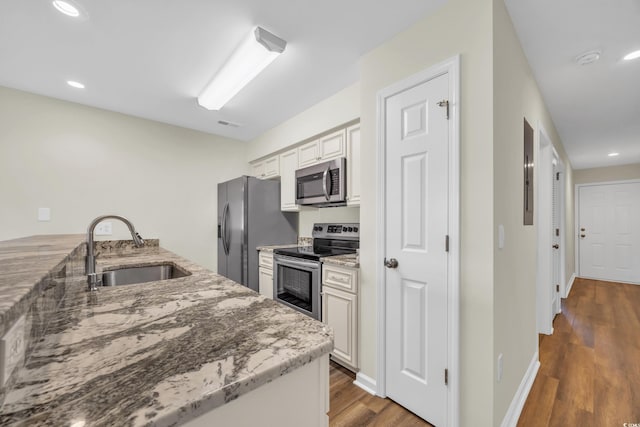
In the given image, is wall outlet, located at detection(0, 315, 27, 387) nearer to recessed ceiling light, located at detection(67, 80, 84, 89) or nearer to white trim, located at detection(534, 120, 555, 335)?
recessed ceiling light, located at detection(67, 80, 84, 89)

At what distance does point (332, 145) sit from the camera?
99.4 inches

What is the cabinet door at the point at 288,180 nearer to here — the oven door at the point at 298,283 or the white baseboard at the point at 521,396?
the oven door at the point at 298,283

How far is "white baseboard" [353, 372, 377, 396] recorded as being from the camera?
68.7 inches

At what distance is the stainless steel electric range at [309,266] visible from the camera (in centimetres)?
219

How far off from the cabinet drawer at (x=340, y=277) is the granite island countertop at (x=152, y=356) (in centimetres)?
111

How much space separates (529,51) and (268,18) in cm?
177

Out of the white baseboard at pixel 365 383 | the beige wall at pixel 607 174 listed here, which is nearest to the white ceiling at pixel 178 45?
the white baseboard at pixel 365 383

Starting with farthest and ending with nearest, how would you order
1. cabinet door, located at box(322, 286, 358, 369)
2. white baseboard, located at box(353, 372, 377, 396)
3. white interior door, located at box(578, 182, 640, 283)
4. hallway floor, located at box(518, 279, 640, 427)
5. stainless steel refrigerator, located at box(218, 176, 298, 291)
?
white interior door, located at box(578, 182, 640, 283), stainless steel refrigerator, located at box(218, 176, 298, 291), cabinet door, located at box(322, 286, 358, 369), white baseboard, located at box(353, 372, 377, 396), hallway floor, located at box(518, 279, 640, 427)

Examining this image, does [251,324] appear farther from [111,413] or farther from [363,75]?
[363,75]

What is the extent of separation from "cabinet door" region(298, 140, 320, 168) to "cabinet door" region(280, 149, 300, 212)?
0.09 meters

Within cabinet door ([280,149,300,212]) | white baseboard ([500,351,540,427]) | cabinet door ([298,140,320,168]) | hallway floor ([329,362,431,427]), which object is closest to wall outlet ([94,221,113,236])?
cabinet door ([280,149,300,212])

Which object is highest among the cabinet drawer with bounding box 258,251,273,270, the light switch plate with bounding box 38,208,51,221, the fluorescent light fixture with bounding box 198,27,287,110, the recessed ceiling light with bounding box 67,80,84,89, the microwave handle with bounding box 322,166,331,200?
the recessed ceiling light with bounding box 67,80,84,89

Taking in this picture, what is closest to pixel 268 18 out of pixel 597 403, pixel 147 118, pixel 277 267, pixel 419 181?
pixel 419 181

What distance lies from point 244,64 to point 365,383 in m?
2.38
